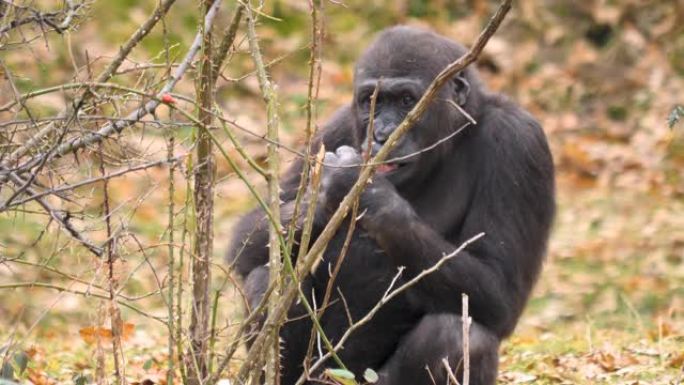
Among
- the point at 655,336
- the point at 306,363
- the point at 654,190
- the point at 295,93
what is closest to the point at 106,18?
the point at 295,93

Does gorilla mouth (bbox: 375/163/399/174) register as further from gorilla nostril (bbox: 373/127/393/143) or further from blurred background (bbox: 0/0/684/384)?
blurred background (bbox: 0/0/684/384)

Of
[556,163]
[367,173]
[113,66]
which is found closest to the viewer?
[367,173]

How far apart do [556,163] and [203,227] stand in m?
8.08

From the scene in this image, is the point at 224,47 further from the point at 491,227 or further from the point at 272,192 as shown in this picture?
the point at 491,227

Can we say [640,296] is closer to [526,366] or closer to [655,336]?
[655,336]

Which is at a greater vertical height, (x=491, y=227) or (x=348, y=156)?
(x=348, y=156)

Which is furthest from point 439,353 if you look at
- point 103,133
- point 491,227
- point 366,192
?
point 103,133

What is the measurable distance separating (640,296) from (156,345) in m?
4.04

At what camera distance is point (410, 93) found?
5.24m

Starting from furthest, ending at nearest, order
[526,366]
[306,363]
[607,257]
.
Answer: [607,257]
[526,366]
[306,363]

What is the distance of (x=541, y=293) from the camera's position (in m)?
9.79

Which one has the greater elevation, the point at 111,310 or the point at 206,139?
the point at 206,139

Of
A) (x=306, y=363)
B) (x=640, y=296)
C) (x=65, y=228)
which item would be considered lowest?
(x=640, y=296)

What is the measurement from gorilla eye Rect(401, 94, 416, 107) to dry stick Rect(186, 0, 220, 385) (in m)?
1.00
